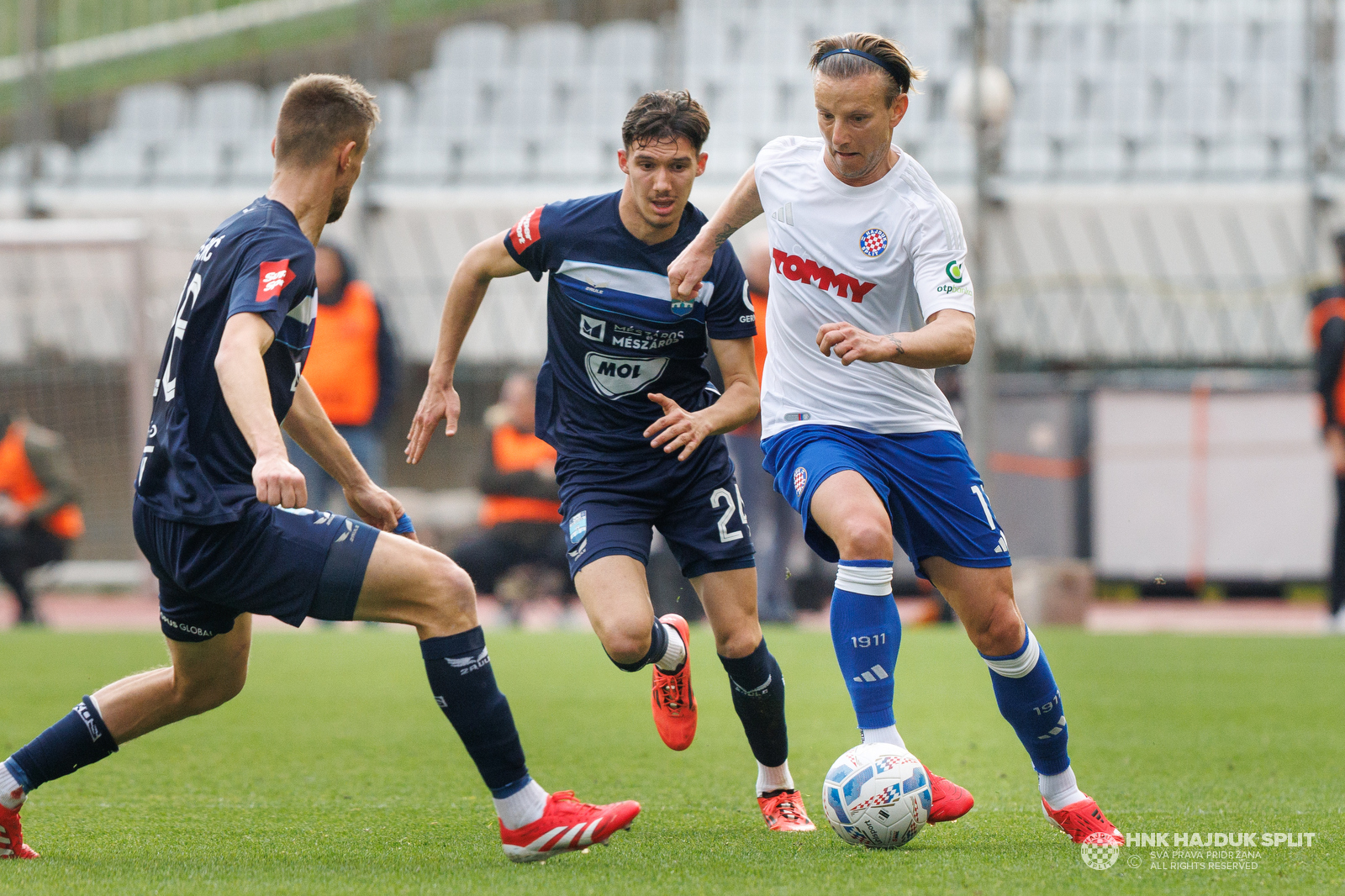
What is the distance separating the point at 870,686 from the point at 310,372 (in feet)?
22.1

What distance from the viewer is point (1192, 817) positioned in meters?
3.95

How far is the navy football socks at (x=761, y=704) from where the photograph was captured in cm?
421

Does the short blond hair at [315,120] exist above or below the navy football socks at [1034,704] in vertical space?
above

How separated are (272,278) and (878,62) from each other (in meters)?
1.65

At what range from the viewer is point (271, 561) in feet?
10.9

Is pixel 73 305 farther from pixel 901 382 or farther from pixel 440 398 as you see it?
pixel 901 382

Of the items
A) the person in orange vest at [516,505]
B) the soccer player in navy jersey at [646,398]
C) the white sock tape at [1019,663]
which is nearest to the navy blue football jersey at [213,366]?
the soccer player in navy jersey at [646,398]

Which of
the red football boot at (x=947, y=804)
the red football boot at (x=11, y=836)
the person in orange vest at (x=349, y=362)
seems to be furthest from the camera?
the person in orange vest at (x=349, y=362)

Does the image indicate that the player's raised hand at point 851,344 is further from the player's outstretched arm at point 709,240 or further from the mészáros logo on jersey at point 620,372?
the mészáros logo on jersey at point 620,372

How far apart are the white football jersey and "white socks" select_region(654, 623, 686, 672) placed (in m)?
0.73

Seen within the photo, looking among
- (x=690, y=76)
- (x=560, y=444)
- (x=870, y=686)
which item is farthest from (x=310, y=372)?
(x=690, y=76)

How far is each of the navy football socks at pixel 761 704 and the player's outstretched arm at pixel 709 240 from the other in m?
1.05

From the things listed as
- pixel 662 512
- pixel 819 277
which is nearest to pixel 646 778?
pixel 662 512

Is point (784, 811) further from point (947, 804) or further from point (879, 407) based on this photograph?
point (879, 407)
